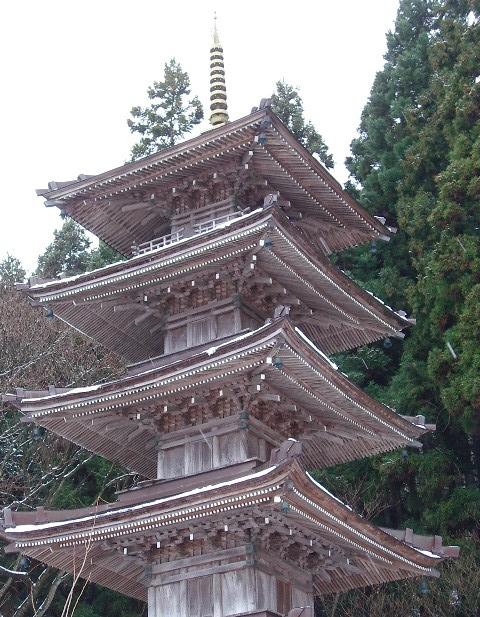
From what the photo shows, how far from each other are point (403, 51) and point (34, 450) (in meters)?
16.6

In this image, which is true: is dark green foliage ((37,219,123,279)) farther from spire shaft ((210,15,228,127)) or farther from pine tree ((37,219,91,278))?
spire shaft ((210,15,228,127))

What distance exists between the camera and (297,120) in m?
31.3

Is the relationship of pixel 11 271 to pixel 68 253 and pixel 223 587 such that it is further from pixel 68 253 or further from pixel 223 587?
pixel 223 587

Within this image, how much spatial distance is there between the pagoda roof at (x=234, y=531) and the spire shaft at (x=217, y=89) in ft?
23.6

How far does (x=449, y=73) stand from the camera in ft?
82.0

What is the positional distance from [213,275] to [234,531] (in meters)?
4.16

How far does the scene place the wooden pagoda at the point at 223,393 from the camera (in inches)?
498

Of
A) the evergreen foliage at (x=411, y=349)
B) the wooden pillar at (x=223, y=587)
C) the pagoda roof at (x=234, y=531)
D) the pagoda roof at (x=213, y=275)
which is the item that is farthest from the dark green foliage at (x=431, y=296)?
the wooden pillar at (x=223, y=587)

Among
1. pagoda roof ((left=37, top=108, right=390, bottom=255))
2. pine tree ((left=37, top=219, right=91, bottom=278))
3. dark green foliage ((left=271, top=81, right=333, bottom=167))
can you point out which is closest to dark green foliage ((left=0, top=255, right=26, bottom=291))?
pine tree ((left=37, top=219, right=91, bottom=278))

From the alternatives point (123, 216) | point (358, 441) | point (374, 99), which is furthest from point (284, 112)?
point (358, 441)

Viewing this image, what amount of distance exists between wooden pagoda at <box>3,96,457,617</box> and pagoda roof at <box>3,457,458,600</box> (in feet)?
0.10

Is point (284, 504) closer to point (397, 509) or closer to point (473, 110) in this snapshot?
point (397, 509)

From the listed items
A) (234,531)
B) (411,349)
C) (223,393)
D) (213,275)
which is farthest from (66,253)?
(234,531)

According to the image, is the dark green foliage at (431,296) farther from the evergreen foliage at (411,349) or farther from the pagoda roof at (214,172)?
the pagoda roof at (214,172)
